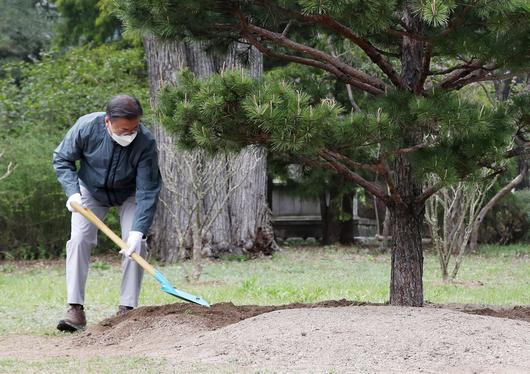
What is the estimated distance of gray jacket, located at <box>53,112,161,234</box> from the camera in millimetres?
6461

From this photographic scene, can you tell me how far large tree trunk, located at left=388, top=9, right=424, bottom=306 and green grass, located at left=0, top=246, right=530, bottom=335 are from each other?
222 cm

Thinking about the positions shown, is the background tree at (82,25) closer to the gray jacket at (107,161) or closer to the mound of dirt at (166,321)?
the gray jacket at (107,161)

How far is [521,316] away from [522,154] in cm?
125

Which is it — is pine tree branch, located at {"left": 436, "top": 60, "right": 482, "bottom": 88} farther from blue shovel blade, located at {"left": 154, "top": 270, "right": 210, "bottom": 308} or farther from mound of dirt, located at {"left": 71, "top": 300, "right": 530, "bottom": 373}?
blue shovel blade, located at {"left": 154, "top": 270, "right": 210, "bottom": 308}

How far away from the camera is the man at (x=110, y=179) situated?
6.35m

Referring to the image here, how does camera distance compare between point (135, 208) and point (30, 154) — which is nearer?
point (135, 208)

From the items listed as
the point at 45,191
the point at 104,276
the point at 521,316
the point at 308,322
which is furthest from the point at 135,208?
the point at 45,191

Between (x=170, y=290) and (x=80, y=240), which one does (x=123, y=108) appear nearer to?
(x=80, y=240)

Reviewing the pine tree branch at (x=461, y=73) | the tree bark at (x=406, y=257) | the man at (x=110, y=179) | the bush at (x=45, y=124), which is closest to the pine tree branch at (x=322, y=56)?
the pine tree branch at (x=461, y=73)

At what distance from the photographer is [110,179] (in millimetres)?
6504

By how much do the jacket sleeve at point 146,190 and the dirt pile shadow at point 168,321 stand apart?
0.61m

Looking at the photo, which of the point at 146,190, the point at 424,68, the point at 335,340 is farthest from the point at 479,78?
the point at 146,190

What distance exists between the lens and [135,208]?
6598 millimetres

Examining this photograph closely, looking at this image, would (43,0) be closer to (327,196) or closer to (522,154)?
(327,196)
